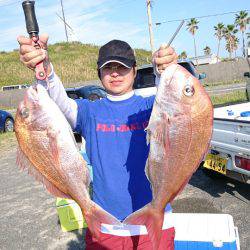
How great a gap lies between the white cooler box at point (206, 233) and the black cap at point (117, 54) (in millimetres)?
1517

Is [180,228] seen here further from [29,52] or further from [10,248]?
[10,248]

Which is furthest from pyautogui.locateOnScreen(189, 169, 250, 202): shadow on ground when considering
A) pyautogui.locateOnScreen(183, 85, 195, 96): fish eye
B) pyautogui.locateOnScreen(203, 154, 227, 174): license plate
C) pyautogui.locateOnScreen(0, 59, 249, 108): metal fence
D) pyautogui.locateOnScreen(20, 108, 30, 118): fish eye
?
pyautogui.locateOnScreen(0, 59, 249, 108): metal fence

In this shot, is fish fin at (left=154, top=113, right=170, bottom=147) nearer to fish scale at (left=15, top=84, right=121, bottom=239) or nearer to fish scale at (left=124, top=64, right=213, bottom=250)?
fish scale at (left=124, top=64, right=213, bottom=250)

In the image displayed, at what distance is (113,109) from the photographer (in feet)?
9.25

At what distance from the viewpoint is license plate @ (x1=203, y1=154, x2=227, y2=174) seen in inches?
221

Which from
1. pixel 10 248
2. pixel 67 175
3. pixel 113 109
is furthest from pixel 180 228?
pixel 10 248

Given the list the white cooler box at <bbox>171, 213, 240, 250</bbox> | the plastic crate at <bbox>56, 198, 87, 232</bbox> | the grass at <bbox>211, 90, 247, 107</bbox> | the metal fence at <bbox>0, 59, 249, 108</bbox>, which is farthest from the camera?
the metal fence at <bbox>0, 59, 249, 108</bbox>

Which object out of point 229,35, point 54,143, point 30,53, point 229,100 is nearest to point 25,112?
point 54,143

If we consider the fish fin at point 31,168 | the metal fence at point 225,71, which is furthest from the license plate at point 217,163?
the metal fence at point 225,71

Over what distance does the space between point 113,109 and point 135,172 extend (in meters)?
0.46

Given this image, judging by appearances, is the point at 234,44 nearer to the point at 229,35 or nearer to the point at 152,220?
the point at 229,35

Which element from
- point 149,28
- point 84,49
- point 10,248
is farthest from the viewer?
point 84,49

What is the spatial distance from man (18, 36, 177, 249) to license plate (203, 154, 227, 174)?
2.96 metres

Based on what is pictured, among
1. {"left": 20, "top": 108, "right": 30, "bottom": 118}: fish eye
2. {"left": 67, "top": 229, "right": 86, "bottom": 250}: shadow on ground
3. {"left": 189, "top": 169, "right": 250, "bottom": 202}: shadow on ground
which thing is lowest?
{"left": 67, "top": 229, "right": 86, "bottom": 250}: shadow on ground
